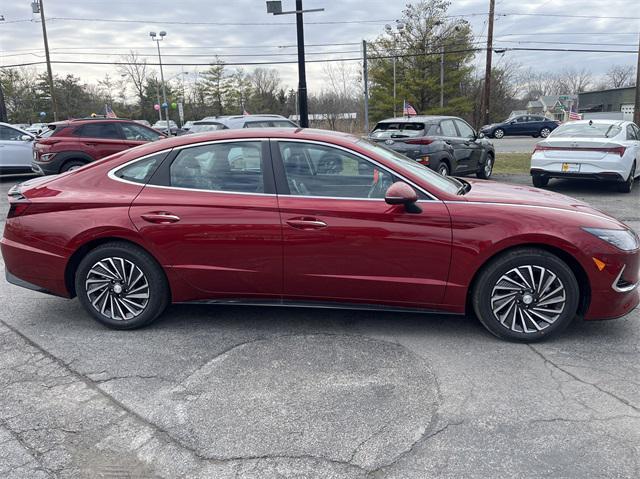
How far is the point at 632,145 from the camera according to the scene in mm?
10328

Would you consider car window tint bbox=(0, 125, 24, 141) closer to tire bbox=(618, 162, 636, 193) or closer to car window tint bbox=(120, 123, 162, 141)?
car window tint bbox=(120, 123, 162, 141)

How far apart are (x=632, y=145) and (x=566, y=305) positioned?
825cm

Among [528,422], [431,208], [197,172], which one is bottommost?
[528,422]

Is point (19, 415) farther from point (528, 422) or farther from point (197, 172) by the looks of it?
point (528, 422)

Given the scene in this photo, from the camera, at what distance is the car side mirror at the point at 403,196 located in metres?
3.64

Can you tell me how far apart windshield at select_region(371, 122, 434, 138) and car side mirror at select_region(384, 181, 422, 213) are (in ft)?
24.7

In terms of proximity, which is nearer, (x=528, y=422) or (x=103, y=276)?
(x=528, y=422)

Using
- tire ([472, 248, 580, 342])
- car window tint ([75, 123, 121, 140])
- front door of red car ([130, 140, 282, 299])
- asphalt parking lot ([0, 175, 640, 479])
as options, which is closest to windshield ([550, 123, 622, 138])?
asphalt parking lot ([0, 175, 640, 479])

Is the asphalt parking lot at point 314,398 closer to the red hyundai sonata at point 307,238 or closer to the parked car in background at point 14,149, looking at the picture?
the red hyundai sonata at point 307,238

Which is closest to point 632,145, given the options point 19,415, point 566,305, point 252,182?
point 566,305

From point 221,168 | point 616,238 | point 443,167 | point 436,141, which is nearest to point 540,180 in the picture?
point 443,167

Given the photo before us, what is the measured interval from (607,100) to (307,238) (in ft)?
180

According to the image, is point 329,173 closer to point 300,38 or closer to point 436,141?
point 436,141

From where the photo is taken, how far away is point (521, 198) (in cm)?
399
